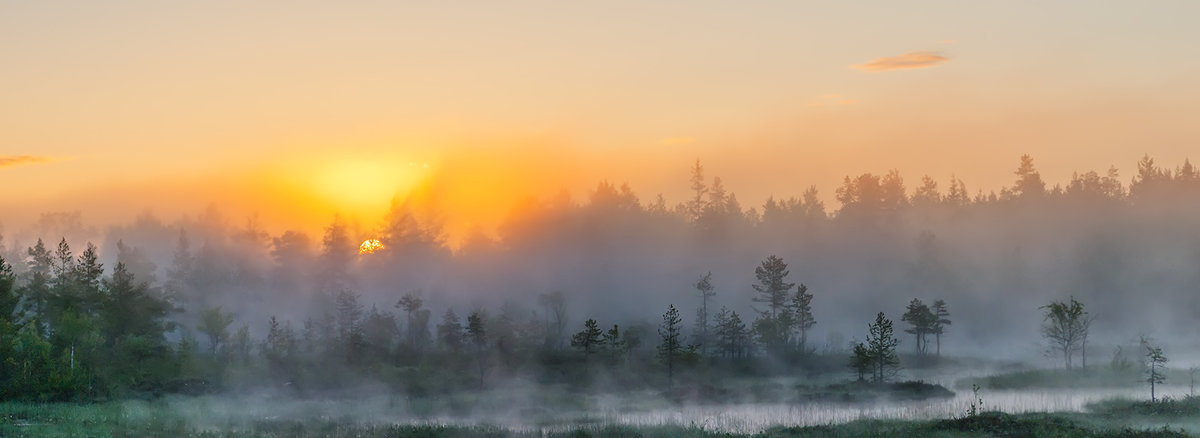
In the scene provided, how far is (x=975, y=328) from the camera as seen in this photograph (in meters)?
161

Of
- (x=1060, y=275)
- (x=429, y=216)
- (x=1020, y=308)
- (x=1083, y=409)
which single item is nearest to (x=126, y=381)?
(x=1083, y=409)

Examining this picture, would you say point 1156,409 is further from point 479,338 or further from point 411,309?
point 411,309

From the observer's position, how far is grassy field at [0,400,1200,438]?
57.9 meters

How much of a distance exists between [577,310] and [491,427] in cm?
9675

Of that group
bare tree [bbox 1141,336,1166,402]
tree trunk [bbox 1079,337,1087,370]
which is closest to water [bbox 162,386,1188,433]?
bare tree [bbox 1141,336,1166,402]

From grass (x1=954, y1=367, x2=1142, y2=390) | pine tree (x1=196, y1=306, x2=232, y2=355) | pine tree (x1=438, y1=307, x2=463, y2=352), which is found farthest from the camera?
pine tree (x1=196, y1=306, x2=232, y2=355)

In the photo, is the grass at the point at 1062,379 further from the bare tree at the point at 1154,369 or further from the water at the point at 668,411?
the water at the point at 668,411

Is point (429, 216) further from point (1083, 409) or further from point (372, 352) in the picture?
point (1083, 409)

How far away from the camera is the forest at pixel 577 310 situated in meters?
103

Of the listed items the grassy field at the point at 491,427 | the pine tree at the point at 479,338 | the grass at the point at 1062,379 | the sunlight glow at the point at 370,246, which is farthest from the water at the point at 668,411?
the sunlight glow at the point at 370,246

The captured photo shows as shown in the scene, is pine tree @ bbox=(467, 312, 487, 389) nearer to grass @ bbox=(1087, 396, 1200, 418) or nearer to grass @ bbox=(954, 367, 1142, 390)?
grass @ bbox=(954, 367, 1142, 390)

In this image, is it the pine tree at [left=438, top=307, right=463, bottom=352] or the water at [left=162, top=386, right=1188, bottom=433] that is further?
the pine tree at [left=438, top=307, right=463, bottom=352]

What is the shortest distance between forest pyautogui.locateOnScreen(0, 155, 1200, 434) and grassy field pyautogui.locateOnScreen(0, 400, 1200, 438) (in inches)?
636

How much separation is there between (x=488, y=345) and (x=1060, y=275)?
10320 centimetres
